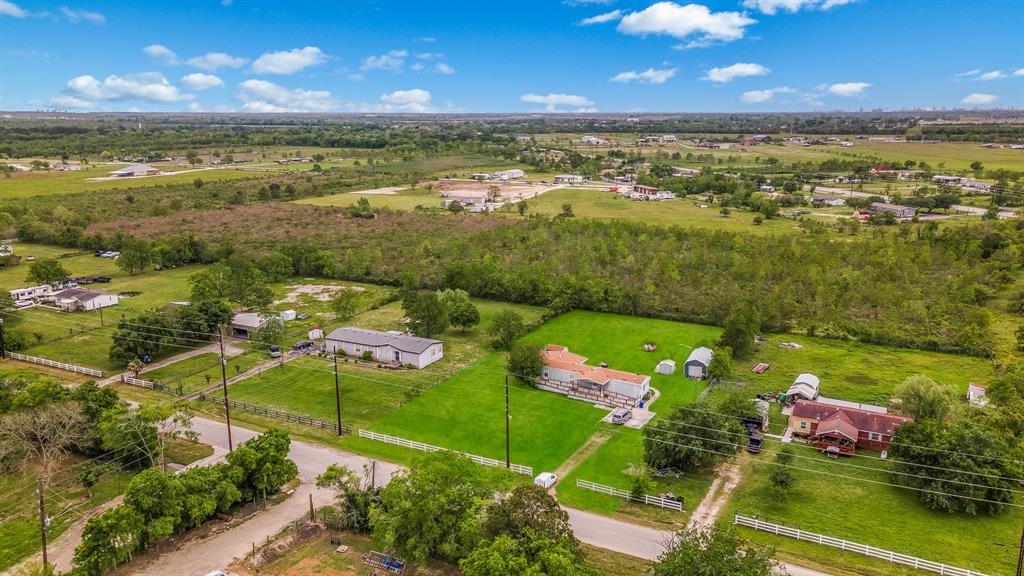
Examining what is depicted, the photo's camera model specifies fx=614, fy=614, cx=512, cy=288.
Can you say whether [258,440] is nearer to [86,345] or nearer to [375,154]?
[86,345]

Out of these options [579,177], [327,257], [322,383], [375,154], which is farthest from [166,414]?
[375,154]

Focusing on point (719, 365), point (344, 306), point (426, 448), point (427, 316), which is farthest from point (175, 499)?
point (719, 365)

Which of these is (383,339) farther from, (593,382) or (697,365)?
(697,365)

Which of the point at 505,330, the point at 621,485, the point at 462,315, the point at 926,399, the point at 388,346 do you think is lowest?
the point at 621,485

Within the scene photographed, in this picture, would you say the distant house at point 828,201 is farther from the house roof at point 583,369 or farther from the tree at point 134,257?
the tree at point 134,257

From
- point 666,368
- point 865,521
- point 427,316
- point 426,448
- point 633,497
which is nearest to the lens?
point 865,521

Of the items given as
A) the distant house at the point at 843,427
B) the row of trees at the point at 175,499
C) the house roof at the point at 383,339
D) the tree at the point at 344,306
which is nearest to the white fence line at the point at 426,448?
the row of trees at the point at 175,499

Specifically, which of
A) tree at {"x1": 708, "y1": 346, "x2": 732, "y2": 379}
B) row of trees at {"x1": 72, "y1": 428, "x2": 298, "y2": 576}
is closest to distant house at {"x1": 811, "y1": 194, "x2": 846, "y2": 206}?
tree at {"x1": 708, "y1": 346, "x2": 732, "y2": 379}
